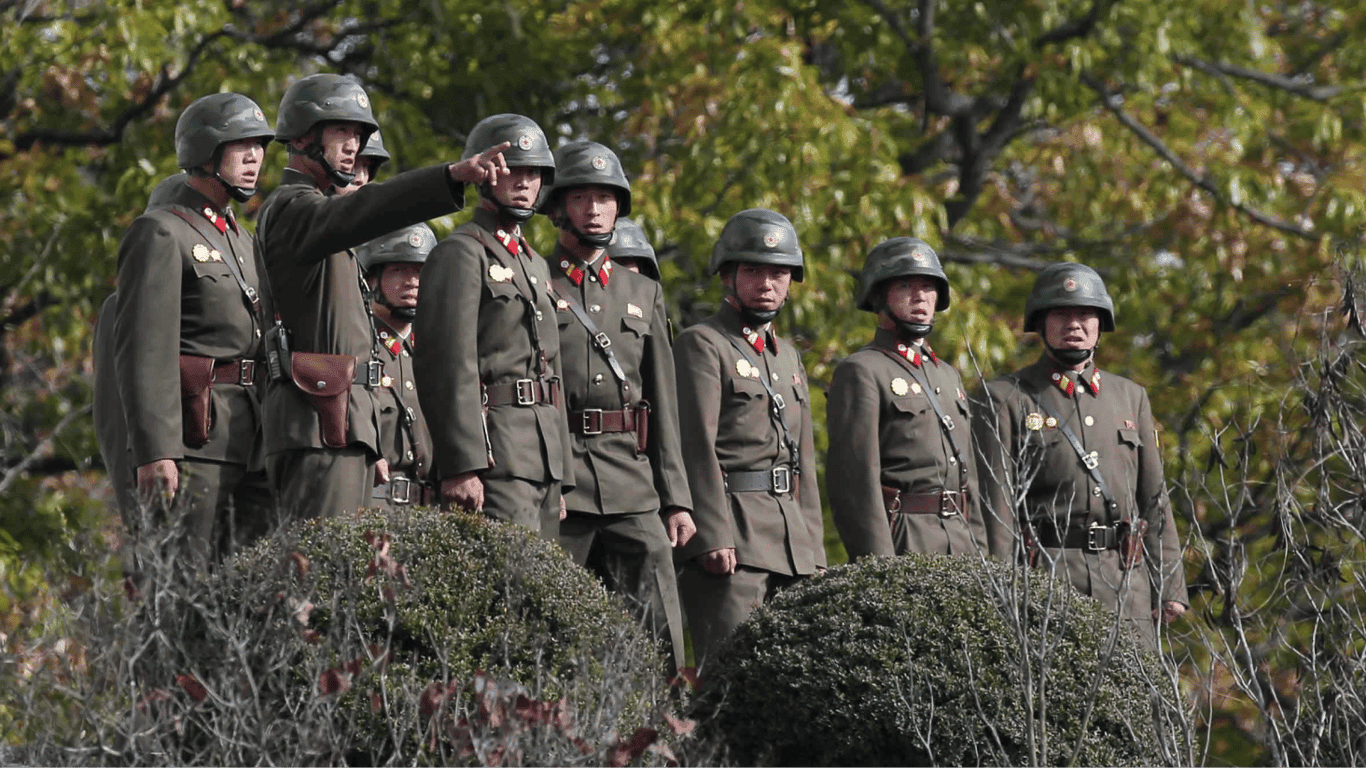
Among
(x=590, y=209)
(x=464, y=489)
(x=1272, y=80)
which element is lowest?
(x=464, y=489)

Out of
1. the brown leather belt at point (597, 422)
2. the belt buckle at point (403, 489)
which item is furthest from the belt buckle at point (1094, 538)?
the belt buckle at point (403, 489)

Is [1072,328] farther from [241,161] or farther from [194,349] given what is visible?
[194,349]

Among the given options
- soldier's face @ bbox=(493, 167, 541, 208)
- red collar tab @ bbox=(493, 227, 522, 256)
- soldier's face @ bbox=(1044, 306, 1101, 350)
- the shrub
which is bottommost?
the shrub

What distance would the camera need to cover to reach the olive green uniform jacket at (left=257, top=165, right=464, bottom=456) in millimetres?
6422

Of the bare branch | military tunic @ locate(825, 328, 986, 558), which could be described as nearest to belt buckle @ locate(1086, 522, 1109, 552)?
military tunic @ locate(825, 328, 986, 558)

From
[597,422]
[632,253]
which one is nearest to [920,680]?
[597,422]

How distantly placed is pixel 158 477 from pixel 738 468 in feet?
9.06

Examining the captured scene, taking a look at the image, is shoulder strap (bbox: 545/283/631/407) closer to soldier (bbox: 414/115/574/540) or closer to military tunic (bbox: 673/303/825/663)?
soldier (bbox: 414/115/574/540)

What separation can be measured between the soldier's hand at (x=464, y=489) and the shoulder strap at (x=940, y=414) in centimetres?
264

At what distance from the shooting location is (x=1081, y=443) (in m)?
9.55

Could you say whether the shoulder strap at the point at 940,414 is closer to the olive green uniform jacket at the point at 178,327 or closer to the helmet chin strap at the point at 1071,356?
the helmet chin strap at the point at 1071,356

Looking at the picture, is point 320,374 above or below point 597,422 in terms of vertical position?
above

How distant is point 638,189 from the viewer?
13.2m

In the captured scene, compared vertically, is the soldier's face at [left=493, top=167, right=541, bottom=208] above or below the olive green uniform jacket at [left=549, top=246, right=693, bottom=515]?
above
